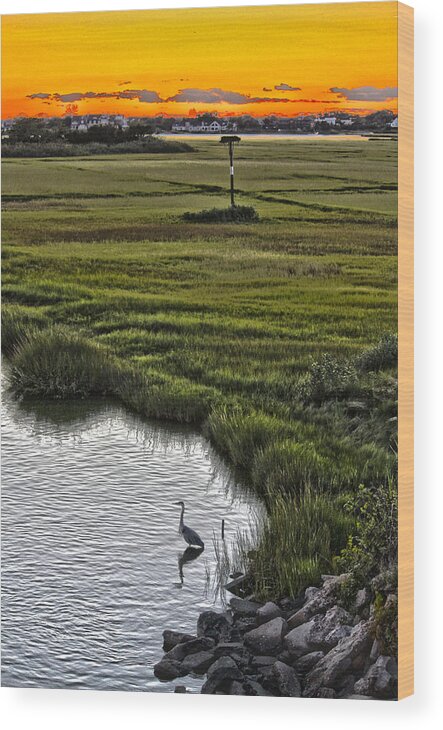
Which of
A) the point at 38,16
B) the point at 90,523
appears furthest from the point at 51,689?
the point at 38,16

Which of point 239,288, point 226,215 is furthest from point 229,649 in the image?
point 226,215

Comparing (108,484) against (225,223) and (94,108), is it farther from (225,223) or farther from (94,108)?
(94,108)

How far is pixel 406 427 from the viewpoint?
7.69m

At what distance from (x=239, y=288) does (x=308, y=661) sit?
2139mm

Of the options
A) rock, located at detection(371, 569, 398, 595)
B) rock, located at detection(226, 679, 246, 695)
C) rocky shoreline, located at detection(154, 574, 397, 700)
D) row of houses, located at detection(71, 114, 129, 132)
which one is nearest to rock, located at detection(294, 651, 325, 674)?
rocky shoreline, located at detection(154, 574, 397, 700)

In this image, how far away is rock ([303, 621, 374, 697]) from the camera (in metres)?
7.48

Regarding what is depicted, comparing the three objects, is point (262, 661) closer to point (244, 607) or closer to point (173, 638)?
point (244, 607)

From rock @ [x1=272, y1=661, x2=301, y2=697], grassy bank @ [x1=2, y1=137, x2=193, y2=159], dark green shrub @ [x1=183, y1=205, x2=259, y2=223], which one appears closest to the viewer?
rock @ [x1=272, y1=661, x2=301, y2=697]

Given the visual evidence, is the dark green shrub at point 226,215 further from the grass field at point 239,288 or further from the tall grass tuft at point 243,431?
the tall grass tuft at point 243,431

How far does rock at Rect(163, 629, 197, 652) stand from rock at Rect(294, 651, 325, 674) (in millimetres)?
596

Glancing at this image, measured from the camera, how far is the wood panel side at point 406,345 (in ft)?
25.0

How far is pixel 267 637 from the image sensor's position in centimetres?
762

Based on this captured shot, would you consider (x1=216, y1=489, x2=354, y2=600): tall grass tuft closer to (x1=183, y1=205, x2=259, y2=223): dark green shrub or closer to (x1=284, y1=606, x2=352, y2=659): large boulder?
(x1=284, y1=606, x2=352, y2=659): large boulder

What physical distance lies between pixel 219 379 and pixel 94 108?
174 cm
